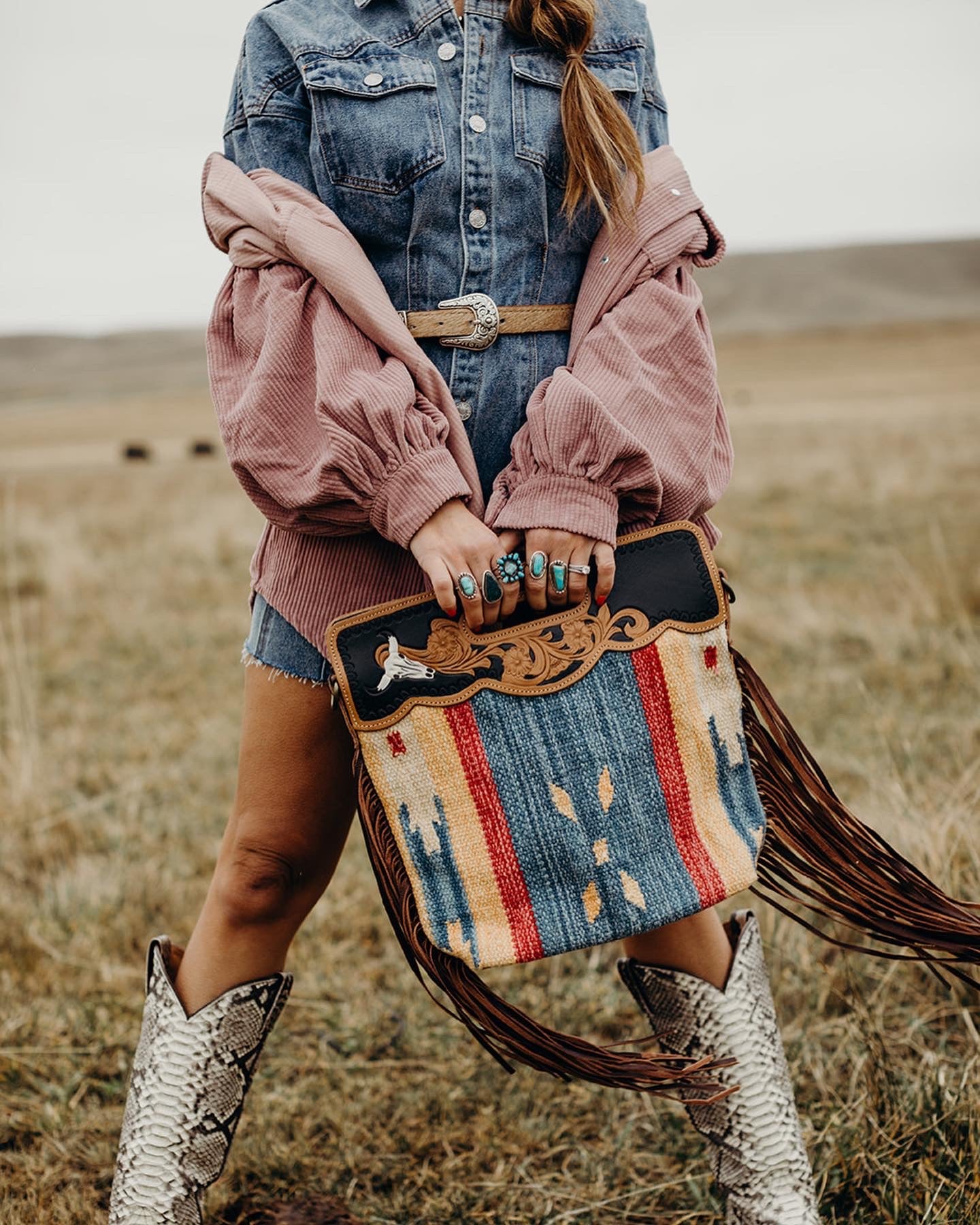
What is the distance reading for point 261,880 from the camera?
1.64 m

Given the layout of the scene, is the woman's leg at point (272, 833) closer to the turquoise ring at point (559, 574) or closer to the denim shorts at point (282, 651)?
the denim shorts at point (282, 651)

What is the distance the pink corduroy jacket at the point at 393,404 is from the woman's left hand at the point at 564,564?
0.08ft

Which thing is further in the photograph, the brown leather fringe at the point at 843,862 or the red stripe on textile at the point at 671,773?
the brown leather fringe at the point at 843,862

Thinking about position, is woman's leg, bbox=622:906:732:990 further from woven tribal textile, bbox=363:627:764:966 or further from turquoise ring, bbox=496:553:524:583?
turquoise ring, bbox=496:553:524:583

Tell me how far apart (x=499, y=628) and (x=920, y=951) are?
83 centimetres

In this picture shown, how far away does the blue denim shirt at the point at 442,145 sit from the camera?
1.47 m

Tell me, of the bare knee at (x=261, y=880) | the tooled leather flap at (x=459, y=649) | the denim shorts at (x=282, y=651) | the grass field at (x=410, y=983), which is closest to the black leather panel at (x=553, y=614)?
the tooled leather flap at (x=459, y=649)

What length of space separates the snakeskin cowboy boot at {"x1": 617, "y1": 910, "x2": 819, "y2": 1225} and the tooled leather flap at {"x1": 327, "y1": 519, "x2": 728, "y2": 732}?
615 mm

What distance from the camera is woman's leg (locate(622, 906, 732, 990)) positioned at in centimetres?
174

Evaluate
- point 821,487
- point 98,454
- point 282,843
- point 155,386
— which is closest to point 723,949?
point 282,843

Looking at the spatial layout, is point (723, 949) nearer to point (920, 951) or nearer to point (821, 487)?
point (920, 951)

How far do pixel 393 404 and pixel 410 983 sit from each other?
1.83 metres

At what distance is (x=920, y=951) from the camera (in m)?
1.66

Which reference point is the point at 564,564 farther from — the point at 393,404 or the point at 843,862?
the point at 843,862
